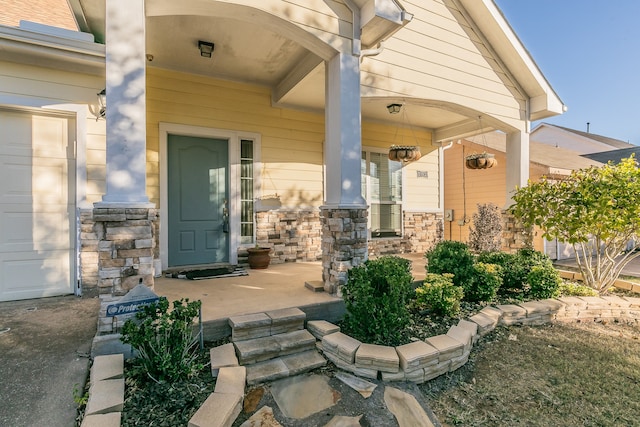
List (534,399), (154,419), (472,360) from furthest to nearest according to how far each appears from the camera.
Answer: (472,360) < (534,399) < (154,419)

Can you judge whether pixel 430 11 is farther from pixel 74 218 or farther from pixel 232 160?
pixel 74 218

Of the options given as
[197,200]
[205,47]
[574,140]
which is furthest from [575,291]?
[574,140]

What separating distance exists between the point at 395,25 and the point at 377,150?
3342mm

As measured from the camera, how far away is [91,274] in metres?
3.89

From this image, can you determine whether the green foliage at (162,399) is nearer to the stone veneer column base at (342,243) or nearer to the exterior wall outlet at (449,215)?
the stone veneer column base at (342,243)

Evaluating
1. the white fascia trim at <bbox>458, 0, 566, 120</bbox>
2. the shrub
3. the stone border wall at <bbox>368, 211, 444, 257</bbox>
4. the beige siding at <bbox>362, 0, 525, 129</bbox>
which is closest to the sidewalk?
the shrub

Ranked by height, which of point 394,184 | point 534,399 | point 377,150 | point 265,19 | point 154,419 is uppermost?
point 265,19

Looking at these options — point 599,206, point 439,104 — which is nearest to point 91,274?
point 439,104

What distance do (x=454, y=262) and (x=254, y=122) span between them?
3.74 meters

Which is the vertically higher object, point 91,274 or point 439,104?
point 439,104

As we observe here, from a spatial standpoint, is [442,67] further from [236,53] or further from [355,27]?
[236,53]

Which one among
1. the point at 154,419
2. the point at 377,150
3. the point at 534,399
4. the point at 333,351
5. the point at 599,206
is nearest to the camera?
the point at 154,419

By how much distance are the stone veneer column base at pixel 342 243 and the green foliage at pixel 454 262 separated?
1017 millimetres

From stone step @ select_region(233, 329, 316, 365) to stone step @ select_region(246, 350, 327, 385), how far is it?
39 mm
